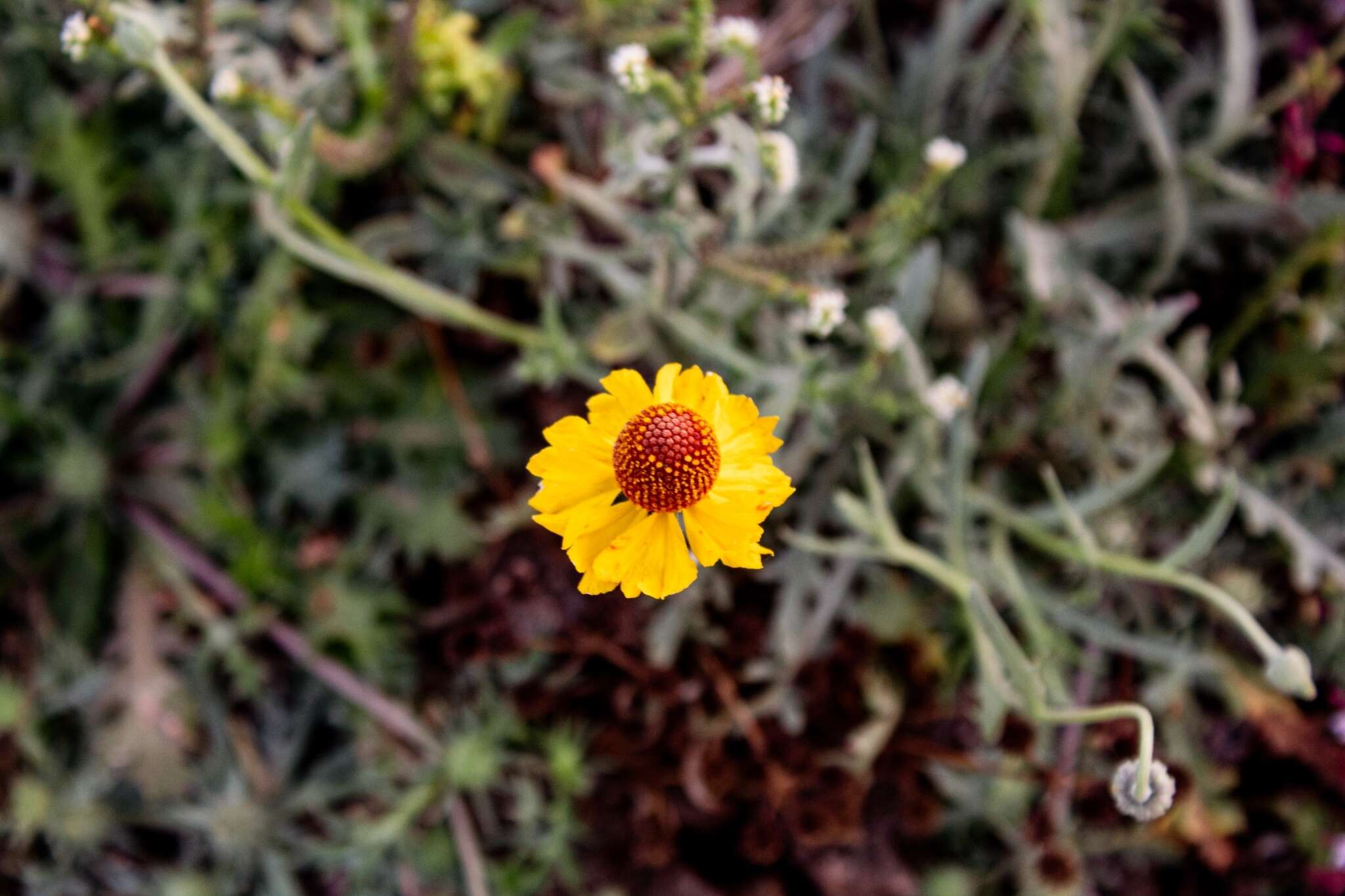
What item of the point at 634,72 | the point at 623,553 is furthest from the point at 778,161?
the point at 623,553

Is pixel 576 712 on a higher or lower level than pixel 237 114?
lower

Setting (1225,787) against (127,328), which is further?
(127,328)

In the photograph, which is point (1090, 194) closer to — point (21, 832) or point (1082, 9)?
point (1082, 9)

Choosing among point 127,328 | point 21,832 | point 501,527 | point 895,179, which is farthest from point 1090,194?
point 21,832

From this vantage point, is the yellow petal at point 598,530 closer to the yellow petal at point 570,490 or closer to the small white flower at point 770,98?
the yellow petal at point 570,490

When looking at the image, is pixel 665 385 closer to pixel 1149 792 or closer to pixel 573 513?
pixel 573 513

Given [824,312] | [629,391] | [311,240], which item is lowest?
[629,391]
